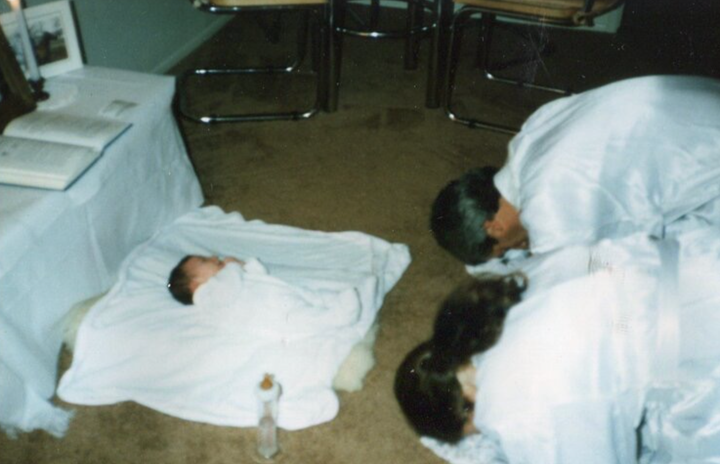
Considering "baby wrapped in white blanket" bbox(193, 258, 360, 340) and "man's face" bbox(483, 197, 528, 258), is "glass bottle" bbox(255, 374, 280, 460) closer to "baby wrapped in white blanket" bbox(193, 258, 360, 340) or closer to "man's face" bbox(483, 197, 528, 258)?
A: "baby wrapped in white blanket" bbox(193, 258, 360, 340)

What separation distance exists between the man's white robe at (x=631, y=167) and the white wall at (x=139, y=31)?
1.60 metres

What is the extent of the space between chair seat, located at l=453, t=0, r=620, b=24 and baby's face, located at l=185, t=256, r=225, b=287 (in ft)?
4.08

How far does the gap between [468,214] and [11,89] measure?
3.91ft

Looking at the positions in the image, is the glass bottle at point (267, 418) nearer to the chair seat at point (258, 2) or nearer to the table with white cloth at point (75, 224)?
the table with white cloth at point (75, 224)

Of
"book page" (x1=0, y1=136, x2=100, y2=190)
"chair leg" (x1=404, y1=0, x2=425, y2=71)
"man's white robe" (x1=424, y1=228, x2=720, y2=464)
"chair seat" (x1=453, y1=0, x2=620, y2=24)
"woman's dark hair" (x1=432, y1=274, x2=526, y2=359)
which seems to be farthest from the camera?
"chair leg" (x1=404, y1=0, x2=425, y2=71)

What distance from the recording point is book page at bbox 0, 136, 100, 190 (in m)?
1.35

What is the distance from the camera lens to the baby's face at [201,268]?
1592 millimetres

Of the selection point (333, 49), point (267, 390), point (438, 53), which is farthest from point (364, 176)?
point (267, 390)

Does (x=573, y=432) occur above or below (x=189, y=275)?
above

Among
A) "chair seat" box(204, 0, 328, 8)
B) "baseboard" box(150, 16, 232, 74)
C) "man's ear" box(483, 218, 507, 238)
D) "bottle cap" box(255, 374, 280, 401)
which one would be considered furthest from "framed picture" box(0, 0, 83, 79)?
"man's ear" box(483, 218, 507, 238)

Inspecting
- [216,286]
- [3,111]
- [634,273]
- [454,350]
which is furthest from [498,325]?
[3,111]

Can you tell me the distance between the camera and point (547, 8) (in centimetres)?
206

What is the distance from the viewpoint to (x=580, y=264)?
97 cm

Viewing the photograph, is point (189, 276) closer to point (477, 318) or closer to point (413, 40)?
point (477, 318)
